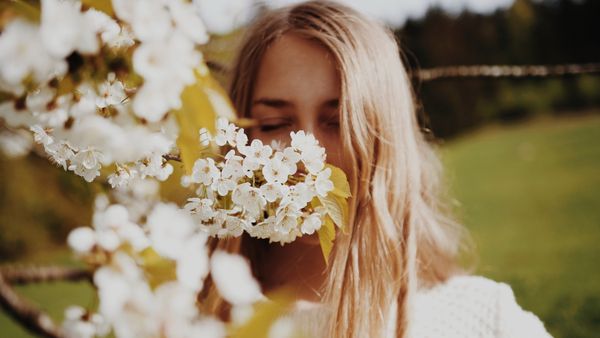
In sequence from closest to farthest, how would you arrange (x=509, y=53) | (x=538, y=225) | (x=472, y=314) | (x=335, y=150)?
(x=335, y=150) < (x=472, y=314) < (x=538, y=225) < (x=509, y=53)

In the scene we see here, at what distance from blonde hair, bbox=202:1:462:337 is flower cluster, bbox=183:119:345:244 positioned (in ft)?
1.15

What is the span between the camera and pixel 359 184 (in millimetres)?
1229

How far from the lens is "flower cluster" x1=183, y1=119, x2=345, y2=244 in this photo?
0.76 m

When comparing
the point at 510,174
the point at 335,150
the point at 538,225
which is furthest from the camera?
the point at 510,174

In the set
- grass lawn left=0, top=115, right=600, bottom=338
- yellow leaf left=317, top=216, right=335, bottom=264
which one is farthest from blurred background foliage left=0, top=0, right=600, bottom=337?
yellow leaf left=317, top=216, right=335, bottom=264

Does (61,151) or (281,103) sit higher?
(61,151)

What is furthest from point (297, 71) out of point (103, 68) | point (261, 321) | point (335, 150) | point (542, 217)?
point (542, 217)

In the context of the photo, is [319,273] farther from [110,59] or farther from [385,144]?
[110,59]

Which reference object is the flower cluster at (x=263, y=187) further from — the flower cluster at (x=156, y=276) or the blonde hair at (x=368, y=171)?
the blonde hair at (x=368, y=171)

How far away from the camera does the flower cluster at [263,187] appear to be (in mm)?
764

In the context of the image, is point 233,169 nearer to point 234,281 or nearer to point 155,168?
point 155,168

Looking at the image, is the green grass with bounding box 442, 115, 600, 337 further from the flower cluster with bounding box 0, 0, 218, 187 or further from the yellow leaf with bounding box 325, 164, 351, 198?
the flower cluster with bounding box 0, 0, 218, 187

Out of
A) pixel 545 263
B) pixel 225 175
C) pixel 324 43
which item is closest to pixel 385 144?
pixel 324 43

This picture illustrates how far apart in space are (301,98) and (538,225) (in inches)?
239
